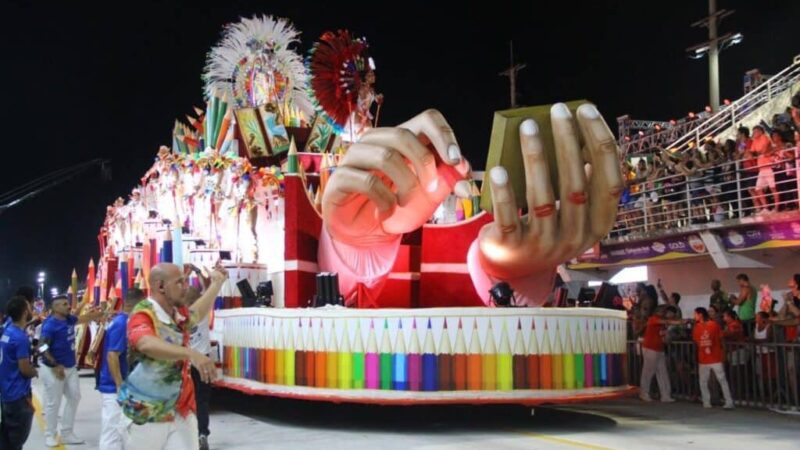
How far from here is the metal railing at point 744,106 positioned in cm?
2420

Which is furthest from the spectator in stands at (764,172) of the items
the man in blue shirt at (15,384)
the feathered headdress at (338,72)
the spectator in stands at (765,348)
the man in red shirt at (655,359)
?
the man in blue shirt at (15,384)

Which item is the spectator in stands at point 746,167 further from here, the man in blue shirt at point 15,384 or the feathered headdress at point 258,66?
the man in blue shirt at point 15,384

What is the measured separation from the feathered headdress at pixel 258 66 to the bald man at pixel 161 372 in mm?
14157

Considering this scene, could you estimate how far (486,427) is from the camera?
11.8 meters

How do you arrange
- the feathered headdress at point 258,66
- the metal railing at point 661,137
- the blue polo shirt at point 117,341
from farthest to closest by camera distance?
the metal railing at point 661,137
the feathered headdress at point 258,66
the blue polo shirt at point 117,341

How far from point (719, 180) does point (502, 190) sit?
32.2ft

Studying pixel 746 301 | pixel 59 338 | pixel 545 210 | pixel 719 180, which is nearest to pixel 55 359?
pixel 59 338

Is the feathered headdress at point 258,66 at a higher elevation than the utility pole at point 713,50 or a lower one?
lower

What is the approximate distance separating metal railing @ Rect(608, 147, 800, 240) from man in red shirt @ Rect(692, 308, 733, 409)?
10.3ft

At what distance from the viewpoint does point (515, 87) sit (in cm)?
3312

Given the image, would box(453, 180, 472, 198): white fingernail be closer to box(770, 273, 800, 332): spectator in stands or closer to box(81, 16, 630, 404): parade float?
box(81, 16, 630, 404): parade float

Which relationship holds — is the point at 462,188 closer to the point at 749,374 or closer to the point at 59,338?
the point at 59,338

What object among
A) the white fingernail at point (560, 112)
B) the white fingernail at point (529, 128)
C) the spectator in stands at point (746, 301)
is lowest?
the spectator in stands at point (746, 301)

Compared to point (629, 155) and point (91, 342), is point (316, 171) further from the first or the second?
point (629, 155)
